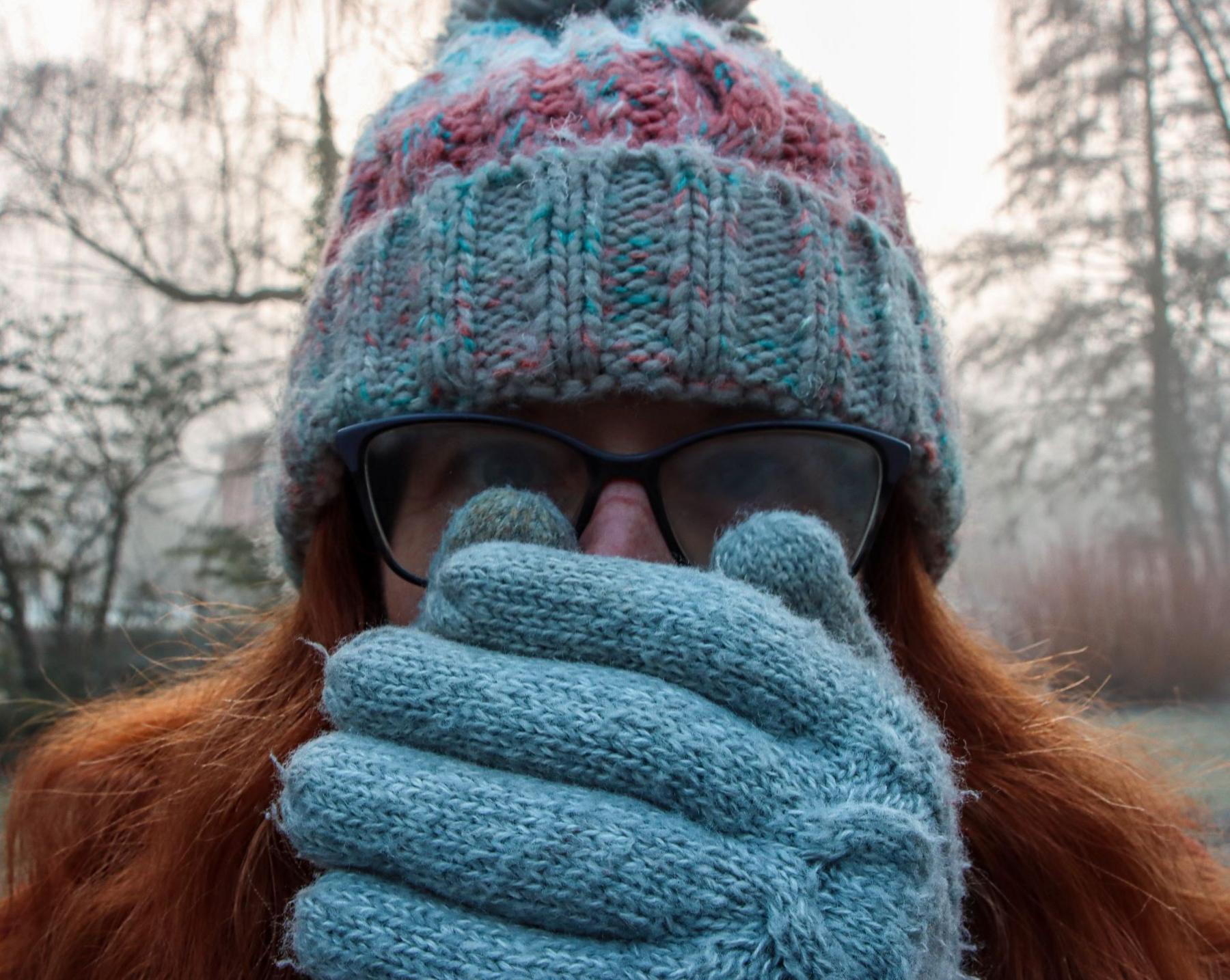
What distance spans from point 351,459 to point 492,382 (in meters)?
0.21

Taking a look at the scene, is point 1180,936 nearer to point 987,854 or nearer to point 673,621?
point 987,854

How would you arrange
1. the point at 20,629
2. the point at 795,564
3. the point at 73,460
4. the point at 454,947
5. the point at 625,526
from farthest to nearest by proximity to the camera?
the point at 73,460, the point at 20,629, the point at 625,526, the point at 795,564, the point at 454,947

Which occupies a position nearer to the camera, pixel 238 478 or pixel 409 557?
pixel 409 557

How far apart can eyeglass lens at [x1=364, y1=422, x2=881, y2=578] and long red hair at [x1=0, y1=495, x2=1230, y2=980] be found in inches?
7.0

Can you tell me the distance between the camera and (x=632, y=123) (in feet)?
3.40

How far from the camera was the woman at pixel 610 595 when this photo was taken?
0.67 meters

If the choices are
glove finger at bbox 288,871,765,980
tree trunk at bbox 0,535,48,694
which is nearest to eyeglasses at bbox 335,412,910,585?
glove finger at bbox 288,871,765,980

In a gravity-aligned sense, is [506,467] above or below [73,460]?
below

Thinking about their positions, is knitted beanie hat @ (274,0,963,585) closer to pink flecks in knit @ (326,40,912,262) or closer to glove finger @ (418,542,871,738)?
pink flecks in knit @ (326,40,912,262)

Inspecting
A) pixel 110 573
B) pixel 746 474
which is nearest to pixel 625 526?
pixel 746 474

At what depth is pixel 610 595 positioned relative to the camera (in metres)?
0.74

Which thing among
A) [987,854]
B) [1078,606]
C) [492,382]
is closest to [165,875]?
[492,382]

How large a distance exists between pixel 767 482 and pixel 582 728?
44 cm

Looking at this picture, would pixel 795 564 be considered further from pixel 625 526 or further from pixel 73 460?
pixel 73 460
